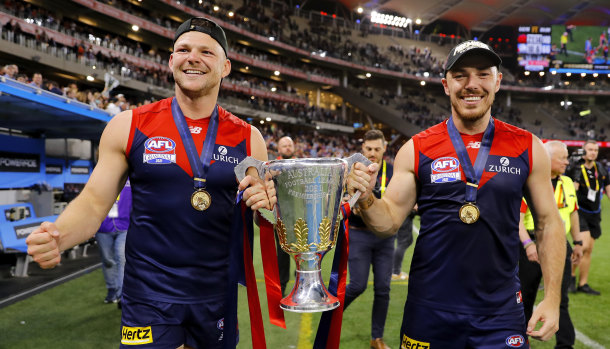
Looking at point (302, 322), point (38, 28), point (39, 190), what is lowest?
point (302, 322)

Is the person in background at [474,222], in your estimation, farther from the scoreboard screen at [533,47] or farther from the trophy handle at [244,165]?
the scoreboard screen at [533,47]

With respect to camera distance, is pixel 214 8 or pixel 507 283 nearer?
pixel 507 283

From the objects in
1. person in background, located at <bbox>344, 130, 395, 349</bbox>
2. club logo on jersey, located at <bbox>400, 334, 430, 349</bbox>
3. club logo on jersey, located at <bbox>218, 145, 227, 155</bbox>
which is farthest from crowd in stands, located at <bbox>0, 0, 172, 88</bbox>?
club logo on jersey, located at <bbox>400, 334, 430, 349</bbox>

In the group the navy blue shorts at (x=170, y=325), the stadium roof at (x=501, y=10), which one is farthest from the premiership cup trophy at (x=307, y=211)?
the stadium roof at (x=501, y=10)

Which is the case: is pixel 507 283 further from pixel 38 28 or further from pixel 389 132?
pixel 389 132

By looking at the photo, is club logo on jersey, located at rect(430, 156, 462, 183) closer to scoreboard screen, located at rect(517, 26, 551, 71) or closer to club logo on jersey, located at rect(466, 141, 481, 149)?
club logo on jersey, located at rect(466, 141, 481, 149)

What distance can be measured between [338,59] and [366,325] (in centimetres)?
4573

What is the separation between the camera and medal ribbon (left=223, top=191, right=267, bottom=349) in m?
2.21

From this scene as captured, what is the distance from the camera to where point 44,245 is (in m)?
1.83

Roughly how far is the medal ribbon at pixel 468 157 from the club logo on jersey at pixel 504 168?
43mm

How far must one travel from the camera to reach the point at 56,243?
1900 millimetres

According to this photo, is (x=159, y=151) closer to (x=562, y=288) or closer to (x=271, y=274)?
(x=271, y=274)

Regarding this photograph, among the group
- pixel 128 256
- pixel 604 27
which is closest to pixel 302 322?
pixel 128 256

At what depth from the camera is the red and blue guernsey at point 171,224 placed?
2230 mm
